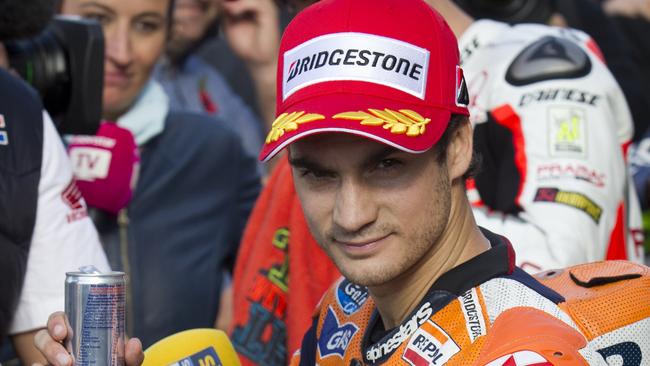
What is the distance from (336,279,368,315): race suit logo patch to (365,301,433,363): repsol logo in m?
0.29

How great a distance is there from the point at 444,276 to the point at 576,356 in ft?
1.22

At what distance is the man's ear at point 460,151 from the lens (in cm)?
242

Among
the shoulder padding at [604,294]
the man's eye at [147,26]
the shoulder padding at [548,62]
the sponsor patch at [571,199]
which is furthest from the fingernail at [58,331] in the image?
the man's eye at [147,26]

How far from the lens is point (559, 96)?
11.1ft

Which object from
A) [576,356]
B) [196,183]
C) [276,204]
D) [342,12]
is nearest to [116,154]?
[196,183]

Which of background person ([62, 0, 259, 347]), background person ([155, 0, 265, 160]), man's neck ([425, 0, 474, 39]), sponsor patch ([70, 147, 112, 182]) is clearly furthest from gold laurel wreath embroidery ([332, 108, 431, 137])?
background person ([155, 0, 265, 160])

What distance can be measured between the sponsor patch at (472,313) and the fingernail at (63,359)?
0.72m

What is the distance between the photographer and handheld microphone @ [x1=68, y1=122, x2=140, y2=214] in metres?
4.19

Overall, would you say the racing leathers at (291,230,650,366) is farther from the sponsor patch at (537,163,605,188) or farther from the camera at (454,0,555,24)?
the camera at (454,0,555,24)

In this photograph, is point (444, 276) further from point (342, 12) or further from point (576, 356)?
point (342, 12)

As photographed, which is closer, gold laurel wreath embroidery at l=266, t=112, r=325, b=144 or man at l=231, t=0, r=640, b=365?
gold laurel wreath embroidery at l=266, t=112, r=325, b=144

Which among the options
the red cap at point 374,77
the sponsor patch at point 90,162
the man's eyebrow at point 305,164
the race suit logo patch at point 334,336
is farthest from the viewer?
the sponsor patch at point 90,162

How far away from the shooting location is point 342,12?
7.82ft

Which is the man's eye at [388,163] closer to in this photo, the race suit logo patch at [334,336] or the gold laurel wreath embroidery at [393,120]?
the gold laurel wreath embroidery at [393,120]
